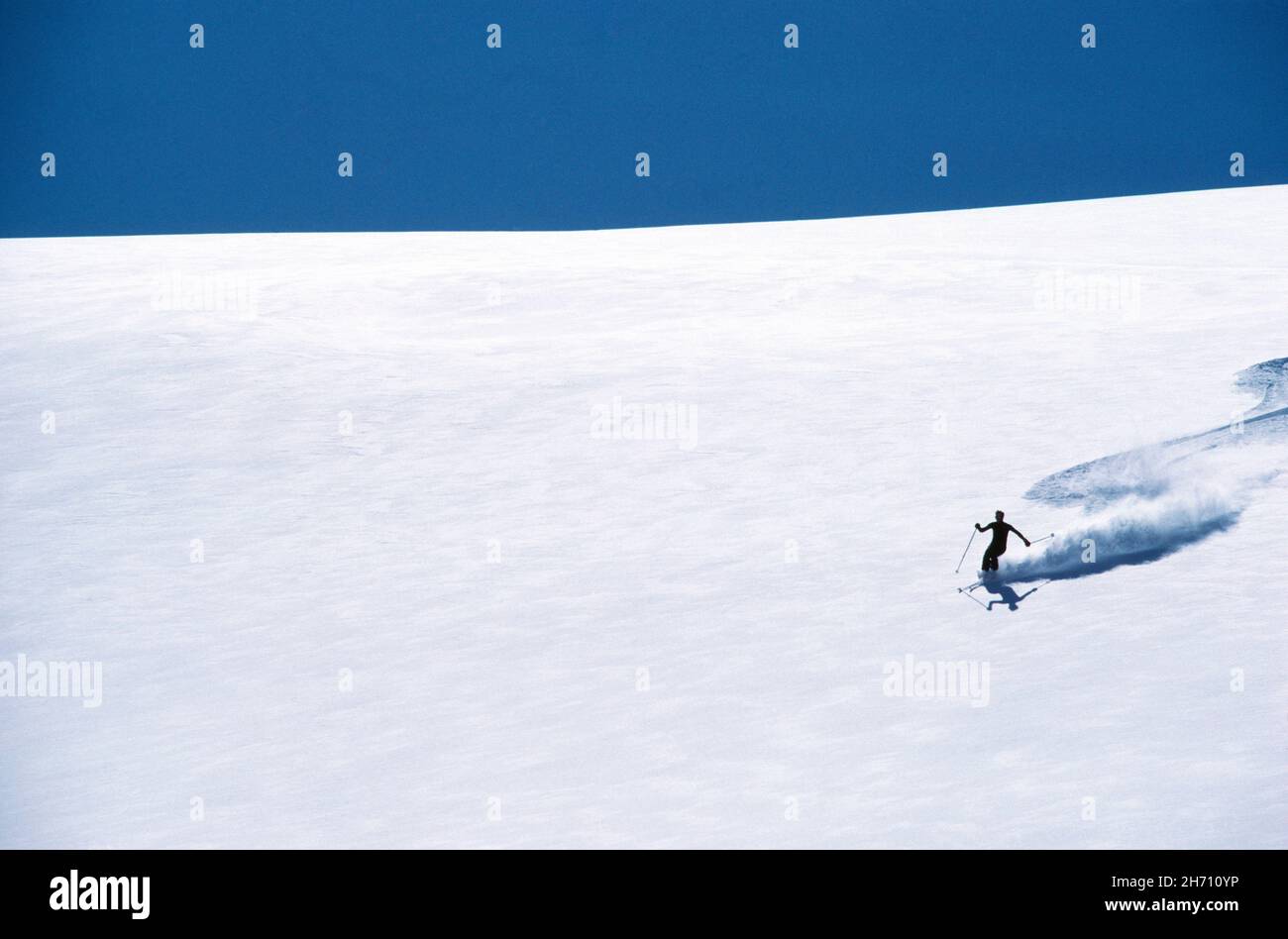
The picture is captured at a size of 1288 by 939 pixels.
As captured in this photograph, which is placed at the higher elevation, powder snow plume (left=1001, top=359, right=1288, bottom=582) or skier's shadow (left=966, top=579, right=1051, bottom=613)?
powder snow plume (left=1001, top=359, right=1288, bottom=582)

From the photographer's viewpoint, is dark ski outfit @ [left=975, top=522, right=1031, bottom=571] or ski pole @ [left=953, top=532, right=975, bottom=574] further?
ski pole @ [left=953, top=532, right=975, bottom=574]

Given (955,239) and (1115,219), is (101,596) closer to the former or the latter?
(955,239)

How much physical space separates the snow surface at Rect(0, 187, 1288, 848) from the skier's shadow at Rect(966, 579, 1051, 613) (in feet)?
0.17

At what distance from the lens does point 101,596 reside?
1138 centimetres

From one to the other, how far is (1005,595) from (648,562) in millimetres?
2879

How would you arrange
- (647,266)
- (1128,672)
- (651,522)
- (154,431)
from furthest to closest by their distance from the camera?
(647,266) → (154,431) → (651,522) → (1128,672)

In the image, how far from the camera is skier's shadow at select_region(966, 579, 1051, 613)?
34.0ft

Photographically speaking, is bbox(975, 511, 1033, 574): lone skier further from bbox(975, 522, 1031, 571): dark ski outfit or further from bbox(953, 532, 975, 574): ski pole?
bbox(953, 532, 975, 574): ski pole

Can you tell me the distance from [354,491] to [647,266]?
9.18 metres

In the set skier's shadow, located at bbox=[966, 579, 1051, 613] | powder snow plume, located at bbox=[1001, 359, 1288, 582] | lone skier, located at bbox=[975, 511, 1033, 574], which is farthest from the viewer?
powder snow plume, located at bbox=[1001, 359, 1288, 582]

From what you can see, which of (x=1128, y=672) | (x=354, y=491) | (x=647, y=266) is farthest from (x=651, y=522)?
(x=647, y=266)

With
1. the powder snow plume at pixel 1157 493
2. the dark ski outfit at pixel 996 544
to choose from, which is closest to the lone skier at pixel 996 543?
the dark ski outfit at pixel 996 544

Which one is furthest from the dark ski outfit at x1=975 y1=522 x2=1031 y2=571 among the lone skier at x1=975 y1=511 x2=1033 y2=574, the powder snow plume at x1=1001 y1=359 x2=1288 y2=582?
the powder snow plume at x1=1001 y1=359 x2=1288 y2=582

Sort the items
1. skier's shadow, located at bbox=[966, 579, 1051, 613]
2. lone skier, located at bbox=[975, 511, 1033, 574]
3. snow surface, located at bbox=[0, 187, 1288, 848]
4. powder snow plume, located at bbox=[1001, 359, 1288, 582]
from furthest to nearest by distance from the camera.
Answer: powder snow plume, located at bbox=[1001, 359, 1288, 582] < lone skier, located at bbox=[975, 511, 1033, 574] < skier's shadow, located at bbox=[966, 579, 1051, 613] < snow surface, located at bbox=[0, 187, 1288, 848]
